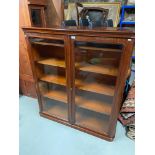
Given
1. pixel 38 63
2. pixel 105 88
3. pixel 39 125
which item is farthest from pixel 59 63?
pixel 39 125

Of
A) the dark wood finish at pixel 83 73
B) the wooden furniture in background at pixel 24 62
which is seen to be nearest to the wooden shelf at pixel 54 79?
the dark wood finish at pixel 83 73

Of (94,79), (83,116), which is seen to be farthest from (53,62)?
(83,116)

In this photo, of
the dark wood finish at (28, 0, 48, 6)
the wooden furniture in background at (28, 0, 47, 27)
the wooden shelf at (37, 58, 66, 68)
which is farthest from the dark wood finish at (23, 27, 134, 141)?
the dark wood finish at (28, 0, 48, 6)

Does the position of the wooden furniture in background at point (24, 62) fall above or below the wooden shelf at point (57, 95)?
above

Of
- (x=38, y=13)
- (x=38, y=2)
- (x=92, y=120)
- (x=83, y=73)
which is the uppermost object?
(x=38, y=2)

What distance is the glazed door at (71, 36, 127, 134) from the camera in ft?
4.61

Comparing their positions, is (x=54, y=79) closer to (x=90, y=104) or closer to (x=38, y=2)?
(x=90, y=104)

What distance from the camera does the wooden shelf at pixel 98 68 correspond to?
1.49 meters

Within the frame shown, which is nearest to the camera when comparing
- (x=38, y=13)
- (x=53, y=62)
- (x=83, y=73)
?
(x=83, y=73)

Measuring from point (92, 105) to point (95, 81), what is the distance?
0.28 metres

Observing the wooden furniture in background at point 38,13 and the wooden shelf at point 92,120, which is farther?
the wooden furniture in background at point 38,13

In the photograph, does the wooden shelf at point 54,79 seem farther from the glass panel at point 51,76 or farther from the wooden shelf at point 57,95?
the wooden shelf at point 57,95

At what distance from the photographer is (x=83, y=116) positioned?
1.91 m

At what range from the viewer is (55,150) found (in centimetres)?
158
